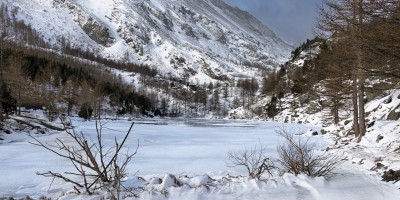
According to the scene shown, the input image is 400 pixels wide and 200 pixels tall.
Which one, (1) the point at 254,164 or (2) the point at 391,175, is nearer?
(2) the point at 391,175

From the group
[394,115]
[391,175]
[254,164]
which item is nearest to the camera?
[391,175]

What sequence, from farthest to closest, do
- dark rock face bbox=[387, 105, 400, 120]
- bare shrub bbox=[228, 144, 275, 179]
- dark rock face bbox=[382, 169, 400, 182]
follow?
dark rock face bbox=[387, 105, 400, 120] < bare shrub bbox=[228, 144, 275, 179] < dark rock face bbox=[382, 169, 400, 182]

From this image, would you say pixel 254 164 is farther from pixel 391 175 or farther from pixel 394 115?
pixel 394 115

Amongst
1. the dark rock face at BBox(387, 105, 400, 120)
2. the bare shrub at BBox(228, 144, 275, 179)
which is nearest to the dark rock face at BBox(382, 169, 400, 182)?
the bare shrub at BBox(228, 144, 275, 179)

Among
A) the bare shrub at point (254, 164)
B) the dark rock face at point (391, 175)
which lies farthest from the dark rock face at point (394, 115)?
the dark rock face at point (391, 175)

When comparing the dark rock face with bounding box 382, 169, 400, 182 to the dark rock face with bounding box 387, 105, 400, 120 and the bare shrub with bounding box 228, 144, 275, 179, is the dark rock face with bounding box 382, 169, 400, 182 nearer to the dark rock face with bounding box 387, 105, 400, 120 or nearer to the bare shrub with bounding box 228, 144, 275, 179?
the bare shrub with bounding box 228, 144, 275, 179

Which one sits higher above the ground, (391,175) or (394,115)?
(394,115)

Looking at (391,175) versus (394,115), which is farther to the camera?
(394,115)

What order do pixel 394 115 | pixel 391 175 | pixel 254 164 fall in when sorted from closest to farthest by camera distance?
pixel 391 175, pixel 254 164, pixel 394 115

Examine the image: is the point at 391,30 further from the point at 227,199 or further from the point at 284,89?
the point at 284,89

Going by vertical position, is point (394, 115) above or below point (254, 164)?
above

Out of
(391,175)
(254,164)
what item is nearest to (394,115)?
(391,175)

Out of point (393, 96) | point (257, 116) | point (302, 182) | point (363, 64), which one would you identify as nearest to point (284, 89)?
point (257, 116)

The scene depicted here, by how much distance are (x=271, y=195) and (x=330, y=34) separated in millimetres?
10482
